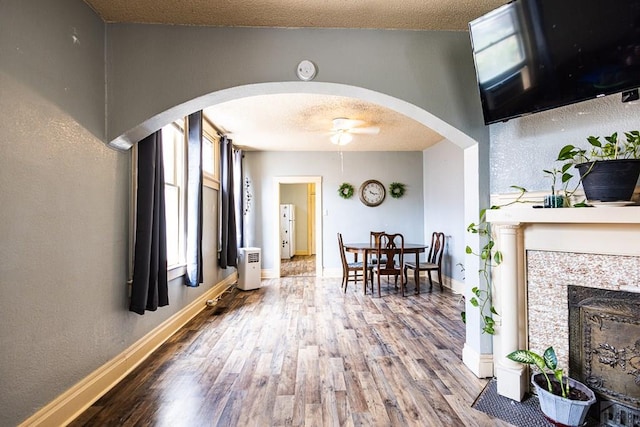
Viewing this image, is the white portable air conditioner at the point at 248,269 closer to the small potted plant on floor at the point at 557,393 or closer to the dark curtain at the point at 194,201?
the dark curtain at the point at 194,201

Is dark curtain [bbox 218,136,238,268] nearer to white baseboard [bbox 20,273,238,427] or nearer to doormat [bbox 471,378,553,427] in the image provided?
white baseboard [bbox 20,273,238,427]

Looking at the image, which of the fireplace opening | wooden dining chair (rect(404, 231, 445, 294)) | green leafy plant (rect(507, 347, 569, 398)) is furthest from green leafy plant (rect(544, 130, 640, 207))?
wooden dining chair (rect(404, 231, 445, 294))

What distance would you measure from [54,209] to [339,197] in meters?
5.02

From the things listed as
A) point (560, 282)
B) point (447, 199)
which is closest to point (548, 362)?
point (560, 282)

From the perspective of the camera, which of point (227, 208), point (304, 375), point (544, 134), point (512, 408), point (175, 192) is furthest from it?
point (227, 208)

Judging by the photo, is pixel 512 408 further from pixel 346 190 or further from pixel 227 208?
pixel 346 190

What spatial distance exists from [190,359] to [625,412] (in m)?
2.81

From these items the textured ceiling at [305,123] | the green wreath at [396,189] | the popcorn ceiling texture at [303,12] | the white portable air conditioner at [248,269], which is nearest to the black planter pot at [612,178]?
the popcorn ceiling texture at [303,12]

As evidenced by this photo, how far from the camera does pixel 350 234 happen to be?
642cm

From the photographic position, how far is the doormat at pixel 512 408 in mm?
1800

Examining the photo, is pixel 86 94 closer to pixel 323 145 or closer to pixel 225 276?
pixel 225 276

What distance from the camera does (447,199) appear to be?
541cm

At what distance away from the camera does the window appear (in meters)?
3.45

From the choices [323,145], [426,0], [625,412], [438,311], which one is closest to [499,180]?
[426,0]
